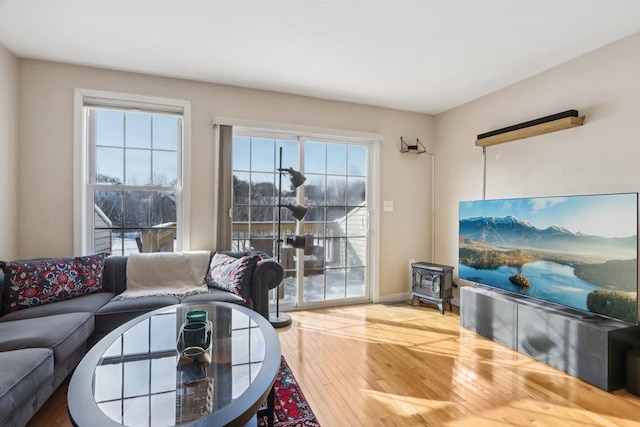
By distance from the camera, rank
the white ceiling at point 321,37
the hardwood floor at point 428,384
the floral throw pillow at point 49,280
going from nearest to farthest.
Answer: the hardwood floor at point 428,384
the white ceiling at point 321,37
the floral throw pillow at point 49,280

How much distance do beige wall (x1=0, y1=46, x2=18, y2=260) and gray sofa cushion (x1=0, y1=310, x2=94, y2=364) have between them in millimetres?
1090

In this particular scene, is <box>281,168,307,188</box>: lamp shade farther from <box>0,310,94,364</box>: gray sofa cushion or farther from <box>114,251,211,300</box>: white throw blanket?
<box>0,310,94,364</box>: gray sofa cushion

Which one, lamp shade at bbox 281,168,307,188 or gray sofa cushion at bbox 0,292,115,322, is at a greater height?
lamp shade at bbox 281,168,307,188

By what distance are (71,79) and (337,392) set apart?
3565 millimetres

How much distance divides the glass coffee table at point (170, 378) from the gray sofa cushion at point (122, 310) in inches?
25.3

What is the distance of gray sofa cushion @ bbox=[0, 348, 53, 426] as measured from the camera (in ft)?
4.47

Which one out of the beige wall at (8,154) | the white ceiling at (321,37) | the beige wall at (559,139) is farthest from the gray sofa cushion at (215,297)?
the beige wall at (559,139)

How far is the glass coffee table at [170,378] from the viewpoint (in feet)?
3.46

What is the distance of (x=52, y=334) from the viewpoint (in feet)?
6.07

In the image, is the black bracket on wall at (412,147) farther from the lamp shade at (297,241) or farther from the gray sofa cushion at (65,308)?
the gray sofa cushion at (65,308)

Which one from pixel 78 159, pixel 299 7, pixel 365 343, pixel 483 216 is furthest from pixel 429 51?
pixel 78 159

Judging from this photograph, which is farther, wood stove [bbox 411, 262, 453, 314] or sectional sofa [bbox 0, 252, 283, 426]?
wood stove [bbox 411, 262, 453, 314]

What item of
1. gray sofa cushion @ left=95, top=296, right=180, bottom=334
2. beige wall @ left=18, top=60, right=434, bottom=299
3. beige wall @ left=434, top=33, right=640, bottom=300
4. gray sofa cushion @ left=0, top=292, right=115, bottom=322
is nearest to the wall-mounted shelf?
beige wall @ left=434, top=33, right=640, bottom=300

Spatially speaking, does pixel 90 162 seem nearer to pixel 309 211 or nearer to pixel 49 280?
pixel 49 280
